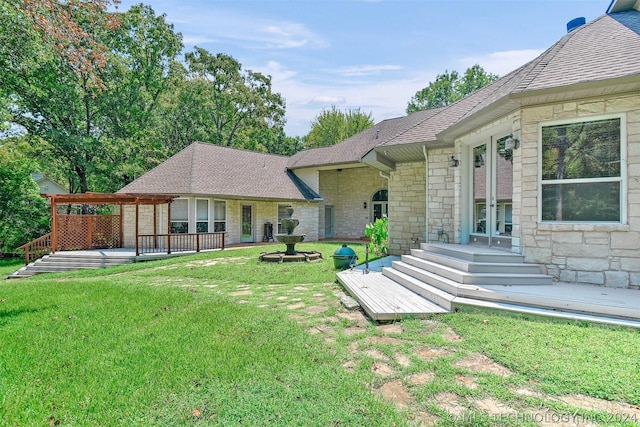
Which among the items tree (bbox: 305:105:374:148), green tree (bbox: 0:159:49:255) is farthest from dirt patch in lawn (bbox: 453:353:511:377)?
tree (bbox: 305:105:374:148)

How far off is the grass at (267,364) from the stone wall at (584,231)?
1.74m

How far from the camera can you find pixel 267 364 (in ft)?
10.2

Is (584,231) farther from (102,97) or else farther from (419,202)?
(102,97)

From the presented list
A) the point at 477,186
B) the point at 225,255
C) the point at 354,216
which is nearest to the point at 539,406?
the point at 477,186

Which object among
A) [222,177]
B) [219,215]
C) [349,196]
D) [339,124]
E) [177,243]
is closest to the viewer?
[177,243]

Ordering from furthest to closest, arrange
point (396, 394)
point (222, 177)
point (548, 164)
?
point (222, 177) → point (548, 164) → point (396, 394)

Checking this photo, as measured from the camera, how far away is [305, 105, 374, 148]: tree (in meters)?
34.5

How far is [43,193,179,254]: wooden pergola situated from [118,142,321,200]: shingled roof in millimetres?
1250

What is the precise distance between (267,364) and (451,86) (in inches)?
1534

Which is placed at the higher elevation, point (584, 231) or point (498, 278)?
point (584, 231)

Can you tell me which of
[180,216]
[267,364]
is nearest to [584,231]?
[267,364]

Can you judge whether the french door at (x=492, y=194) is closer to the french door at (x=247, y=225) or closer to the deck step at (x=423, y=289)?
the deck step at (x=423, y=289)

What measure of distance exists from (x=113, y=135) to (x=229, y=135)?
33.3 ft

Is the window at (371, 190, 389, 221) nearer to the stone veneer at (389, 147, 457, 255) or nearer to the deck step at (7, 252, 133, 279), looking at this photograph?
the stone veneer at (389, 147, 457, 255)
